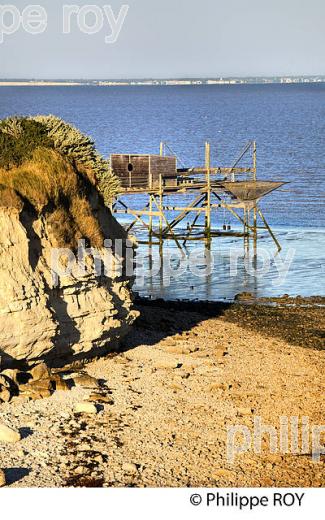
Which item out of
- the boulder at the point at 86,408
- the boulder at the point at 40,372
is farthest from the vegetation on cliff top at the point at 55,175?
the boulder at the point at 86,408

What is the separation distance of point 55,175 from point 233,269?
1609 centimetres

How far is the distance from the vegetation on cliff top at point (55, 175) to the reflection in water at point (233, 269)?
10.0 meters

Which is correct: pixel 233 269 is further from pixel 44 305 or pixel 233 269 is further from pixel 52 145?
pixel 44 305

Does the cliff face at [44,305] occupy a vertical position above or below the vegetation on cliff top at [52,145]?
below

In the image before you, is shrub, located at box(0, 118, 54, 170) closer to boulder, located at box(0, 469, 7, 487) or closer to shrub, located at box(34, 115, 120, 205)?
shrub, located at box(34, 115, 120, 205)

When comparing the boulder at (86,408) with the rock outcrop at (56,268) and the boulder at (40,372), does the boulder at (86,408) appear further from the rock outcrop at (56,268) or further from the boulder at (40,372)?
the rock outcrop at (56,268)

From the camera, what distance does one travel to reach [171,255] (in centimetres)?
3659

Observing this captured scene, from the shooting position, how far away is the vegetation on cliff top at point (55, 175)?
17516mm

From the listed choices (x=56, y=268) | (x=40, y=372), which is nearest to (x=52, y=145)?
(x=56, y=268)

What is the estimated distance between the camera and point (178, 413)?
16.0m

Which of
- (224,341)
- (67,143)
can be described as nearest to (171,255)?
(224,341)

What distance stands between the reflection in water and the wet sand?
22.5ft

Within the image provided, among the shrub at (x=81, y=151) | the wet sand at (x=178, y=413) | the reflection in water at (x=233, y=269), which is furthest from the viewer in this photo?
the reflection in water at (x=233, y=269)

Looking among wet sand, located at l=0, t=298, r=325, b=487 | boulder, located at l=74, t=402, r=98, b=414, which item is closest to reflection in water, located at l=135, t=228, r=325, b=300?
wet sand, located at l=0, t=298, r=325, b=487
